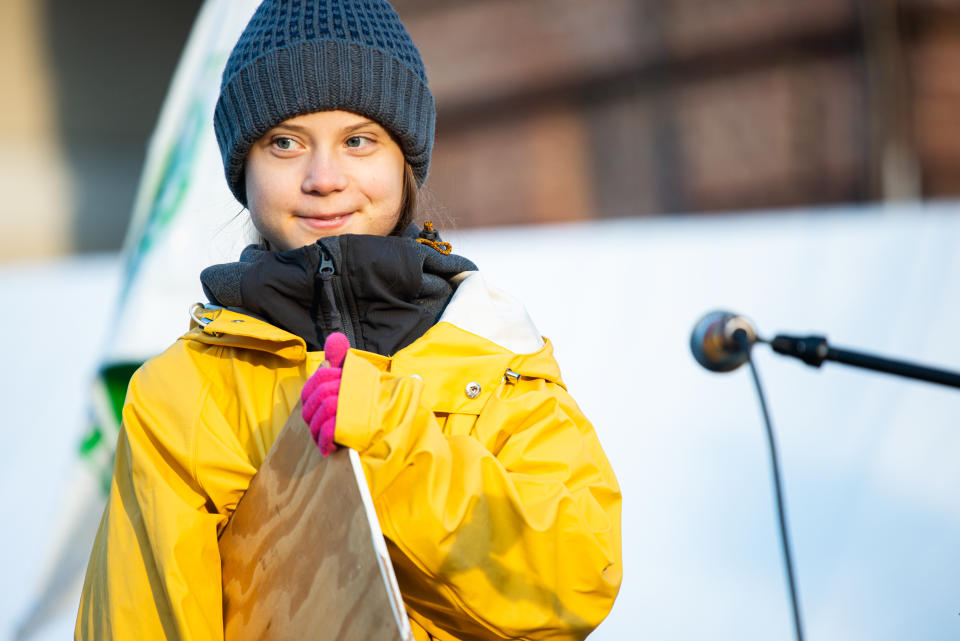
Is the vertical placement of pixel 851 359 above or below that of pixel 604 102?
below

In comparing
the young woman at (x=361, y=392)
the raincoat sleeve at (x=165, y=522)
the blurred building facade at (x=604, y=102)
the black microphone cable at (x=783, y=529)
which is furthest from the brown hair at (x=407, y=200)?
the blurred building facade at (x=604, y=102)

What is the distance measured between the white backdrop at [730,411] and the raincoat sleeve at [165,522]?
80 cm

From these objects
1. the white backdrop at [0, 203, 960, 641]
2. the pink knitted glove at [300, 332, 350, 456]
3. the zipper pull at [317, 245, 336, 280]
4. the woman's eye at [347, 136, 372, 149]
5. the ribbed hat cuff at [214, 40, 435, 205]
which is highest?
the ribbed hat cuff at [214, 40, 435, 205]

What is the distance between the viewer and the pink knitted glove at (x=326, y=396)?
0.92 metres

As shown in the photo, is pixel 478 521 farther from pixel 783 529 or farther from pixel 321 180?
pixel 321 180

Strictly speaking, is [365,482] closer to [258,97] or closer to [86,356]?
[258,97]

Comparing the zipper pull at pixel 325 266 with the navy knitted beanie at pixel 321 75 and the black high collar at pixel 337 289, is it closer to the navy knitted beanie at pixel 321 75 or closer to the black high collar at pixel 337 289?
the black high collar at pixel 337 289

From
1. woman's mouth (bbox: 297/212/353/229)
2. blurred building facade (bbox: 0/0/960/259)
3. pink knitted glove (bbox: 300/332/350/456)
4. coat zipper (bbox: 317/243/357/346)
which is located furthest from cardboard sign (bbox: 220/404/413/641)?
blurred building facade (bbox: 0/0/960/259)

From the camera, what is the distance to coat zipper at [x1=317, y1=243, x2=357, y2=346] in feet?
3.74

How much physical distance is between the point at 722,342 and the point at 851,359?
0.43ft

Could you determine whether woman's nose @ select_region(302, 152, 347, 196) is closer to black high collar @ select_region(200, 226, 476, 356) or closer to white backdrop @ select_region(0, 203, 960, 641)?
black high collar @ select_region(200, 226, 476, 356)

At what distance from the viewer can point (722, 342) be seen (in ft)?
3.49

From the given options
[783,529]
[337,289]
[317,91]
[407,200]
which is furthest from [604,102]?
[783,529]

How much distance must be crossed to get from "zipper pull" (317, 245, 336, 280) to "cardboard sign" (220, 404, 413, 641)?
0.19m
